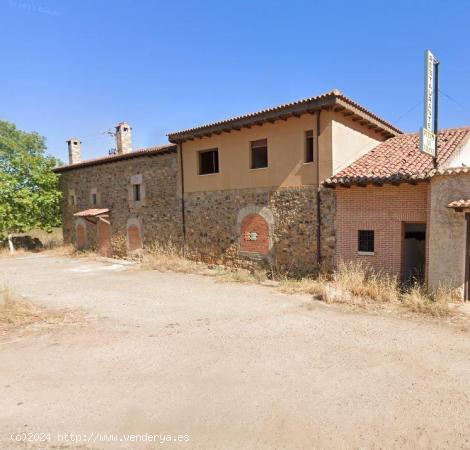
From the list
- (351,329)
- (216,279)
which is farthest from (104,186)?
(351,329)

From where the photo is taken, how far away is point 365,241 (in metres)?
10.0

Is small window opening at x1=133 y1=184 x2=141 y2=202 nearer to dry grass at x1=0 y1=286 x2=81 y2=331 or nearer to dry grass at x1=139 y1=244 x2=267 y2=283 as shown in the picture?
dry grass at x1=139 y1=244 x2=267 y2=283

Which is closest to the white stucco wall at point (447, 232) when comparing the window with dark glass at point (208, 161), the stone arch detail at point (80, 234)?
the window with dark glass at point (208, 161)

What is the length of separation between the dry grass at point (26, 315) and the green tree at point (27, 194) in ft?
46.0

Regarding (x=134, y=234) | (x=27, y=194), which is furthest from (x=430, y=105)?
(x=27, y=194)

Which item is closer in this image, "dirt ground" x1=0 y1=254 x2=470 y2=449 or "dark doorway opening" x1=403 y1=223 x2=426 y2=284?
"dirt ground" x1=0 y1=254 x2=470 y2=449

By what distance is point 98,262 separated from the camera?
16984 millimetres

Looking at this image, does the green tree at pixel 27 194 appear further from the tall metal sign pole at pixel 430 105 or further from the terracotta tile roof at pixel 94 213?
the tall metal sign pole at pixel 430 105

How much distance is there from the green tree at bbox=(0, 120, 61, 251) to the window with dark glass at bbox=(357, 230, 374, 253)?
19166 millimetres

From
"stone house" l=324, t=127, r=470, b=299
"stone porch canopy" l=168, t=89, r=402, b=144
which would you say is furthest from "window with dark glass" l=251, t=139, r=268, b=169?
"stone house" l=324, t=127, r=470, b=299

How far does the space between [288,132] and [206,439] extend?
9.64 metres

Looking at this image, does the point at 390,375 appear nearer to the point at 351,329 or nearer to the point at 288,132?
the point at 351,329

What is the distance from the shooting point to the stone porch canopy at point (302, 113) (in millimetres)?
9938

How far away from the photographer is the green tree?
19641mm
